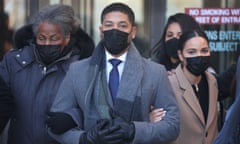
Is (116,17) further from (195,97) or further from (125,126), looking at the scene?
(195,97)

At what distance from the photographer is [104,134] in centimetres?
331

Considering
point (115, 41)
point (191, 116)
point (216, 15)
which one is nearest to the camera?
point (115, 41)

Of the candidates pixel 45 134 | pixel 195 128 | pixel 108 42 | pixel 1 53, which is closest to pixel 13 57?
pixel 45 134

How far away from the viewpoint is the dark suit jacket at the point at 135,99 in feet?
11.5

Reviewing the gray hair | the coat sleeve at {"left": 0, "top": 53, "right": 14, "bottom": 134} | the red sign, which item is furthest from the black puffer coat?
the red sign

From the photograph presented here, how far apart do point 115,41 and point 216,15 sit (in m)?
3.47

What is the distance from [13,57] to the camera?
438 cm

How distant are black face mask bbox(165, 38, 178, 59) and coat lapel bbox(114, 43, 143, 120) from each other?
3.72 feet

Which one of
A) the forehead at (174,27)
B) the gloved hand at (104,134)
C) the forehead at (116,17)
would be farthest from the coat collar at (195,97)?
the gloved hand at (104,134)

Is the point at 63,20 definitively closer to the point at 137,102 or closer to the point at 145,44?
the point at 137,102

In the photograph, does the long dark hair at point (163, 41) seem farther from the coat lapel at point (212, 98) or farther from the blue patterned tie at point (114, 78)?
the blue patterned tie at point (114, 78)

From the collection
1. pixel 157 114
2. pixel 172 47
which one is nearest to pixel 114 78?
pixel 157 114

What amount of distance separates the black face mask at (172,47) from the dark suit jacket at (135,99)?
3.52 feet

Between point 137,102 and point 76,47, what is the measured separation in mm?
1101
